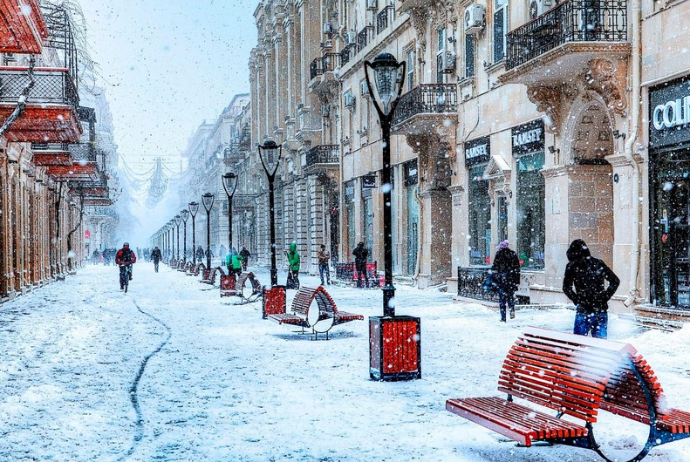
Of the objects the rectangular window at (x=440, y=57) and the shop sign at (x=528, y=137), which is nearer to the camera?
the shop sign at (x=528, y=137)

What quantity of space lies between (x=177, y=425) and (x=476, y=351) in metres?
5.65

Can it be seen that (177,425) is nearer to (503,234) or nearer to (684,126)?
(684,126)

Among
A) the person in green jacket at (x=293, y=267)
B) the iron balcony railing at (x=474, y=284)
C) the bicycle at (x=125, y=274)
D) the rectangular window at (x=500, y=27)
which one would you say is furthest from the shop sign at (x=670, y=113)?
Answer: the bicycle at (x=125, y=274)

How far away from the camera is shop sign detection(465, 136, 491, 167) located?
23484mm

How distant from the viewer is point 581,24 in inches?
664

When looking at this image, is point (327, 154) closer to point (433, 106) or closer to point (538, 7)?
point (433, 106)

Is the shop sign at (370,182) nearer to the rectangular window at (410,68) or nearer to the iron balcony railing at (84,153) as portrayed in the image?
the rectangular window at (410,68)

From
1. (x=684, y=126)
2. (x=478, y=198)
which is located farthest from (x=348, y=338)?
(x=478, y=198)

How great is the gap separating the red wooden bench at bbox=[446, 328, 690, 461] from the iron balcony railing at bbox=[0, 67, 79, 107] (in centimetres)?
1731

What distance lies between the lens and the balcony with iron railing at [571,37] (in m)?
16.3

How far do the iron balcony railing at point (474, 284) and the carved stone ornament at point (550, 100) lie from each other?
3.53 m

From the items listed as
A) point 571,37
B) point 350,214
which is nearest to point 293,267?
point 350,214

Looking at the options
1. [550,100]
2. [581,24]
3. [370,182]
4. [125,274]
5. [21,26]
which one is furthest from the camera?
[370,182]

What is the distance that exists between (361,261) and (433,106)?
5.88 m
